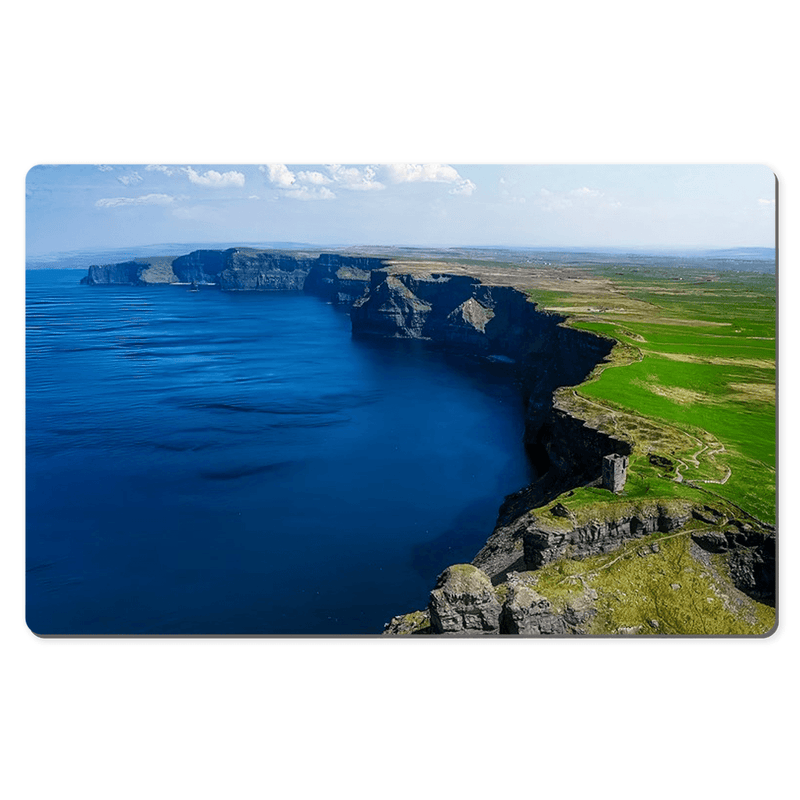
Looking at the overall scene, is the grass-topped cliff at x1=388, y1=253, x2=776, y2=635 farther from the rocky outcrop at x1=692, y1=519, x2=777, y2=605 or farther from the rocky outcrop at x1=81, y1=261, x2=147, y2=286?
the rocky outcrop at x1=81, y1=261, x2=147, y2=286

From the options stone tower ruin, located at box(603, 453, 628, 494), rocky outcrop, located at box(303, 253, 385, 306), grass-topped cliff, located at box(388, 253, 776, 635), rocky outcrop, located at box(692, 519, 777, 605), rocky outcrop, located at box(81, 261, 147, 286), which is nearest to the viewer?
grass-topped cliff, located at box(388, 253, 776, 635)

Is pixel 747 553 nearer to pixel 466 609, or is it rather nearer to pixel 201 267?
pixel 466 609

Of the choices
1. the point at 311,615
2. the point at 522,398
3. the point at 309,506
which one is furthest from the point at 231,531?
the point at 522,398

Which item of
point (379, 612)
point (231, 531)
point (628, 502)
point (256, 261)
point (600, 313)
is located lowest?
point (379, 612)

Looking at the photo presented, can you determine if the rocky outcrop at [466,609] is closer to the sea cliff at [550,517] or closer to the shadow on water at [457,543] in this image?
the sea cliff at [550,517]

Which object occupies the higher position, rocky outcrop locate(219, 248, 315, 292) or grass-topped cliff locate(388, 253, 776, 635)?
rocky outcrop locate(219, 248, 315, 292)

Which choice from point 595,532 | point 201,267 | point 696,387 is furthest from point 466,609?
point 201,267

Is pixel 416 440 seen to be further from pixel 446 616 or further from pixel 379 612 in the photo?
pixel 446 616

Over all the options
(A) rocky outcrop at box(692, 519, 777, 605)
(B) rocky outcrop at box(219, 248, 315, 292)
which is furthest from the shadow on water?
(B) rocky outcrop at box(219, 248, 315, 292)

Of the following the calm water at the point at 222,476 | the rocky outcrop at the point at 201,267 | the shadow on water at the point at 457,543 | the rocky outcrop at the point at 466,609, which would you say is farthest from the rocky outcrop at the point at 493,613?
the rocky outcrop at the point at 201,267
